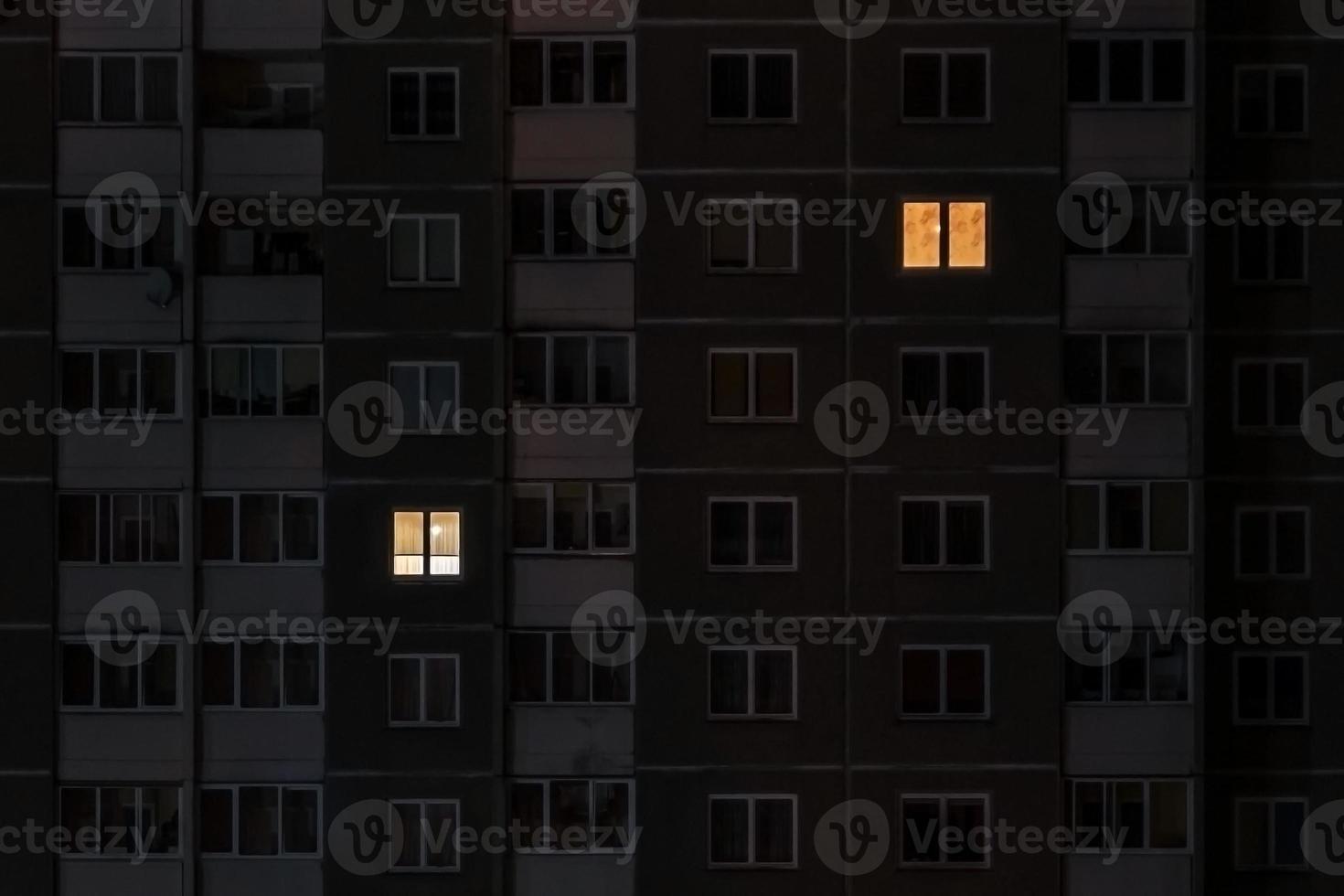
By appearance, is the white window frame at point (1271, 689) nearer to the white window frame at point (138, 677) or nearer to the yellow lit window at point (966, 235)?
the yellow lit window at point (966, 235)

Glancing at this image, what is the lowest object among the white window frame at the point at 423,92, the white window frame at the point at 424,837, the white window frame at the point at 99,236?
the white window frame at the point at 424,837

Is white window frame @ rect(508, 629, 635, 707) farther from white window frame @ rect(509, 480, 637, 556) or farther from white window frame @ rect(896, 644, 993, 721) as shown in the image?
white window frame @ rect(896, 644, 993, 721)

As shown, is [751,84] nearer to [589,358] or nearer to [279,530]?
[589,358]

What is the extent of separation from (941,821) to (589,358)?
7366 mm

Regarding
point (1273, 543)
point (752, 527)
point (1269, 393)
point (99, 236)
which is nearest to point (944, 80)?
point (1269, 393)

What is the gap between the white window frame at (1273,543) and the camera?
13000 millimetres

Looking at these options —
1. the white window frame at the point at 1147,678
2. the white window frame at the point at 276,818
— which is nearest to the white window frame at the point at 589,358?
the white window frame at the point at 276,818

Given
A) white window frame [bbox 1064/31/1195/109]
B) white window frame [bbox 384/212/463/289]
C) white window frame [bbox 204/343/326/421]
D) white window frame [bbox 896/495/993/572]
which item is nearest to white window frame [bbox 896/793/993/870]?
A: white window frame [bbox 896/495/993/572]

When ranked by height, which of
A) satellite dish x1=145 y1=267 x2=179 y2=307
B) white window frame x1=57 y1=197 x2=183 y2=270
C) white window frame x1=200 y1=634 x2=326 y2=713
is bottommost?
white window frame x1=200 y1=634 x2=326 y2=713

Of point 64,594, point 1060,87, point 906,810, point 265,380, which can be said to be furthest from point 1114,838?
point 64,594

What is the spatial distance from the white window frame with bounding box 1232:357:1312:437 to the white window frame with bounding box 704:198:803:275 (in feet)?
19.3

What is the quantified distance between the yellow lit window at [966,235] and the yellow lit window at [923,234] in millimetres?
149

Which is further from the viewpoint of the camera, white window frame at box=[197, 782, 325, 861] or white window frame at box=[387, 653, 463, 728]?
white window frame at box=[197, 782, 325, 861]

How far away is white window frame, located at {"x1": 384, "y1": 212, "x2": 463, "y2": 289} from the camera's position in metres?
12.8
